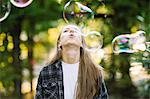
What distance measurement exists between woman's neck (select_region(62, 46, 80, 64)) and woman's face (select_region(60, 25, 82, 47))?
34 mm

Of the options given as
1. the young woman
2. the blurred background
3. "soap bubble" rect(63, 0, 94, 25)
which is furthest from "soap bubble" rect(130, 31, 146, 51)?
the young woman

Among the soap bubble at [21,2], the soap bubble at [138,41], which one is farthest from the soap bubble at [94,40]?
the soap bubble at [21,2]

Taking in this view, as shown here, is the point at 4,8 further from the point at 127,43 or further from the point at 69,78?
the point at 69,78

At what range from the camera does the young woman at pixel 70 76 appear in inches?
137

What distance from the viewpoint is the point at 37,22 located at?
7.39 m

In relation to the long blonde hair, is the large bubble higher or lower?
higher

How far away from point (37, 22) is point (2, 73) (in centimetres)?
82

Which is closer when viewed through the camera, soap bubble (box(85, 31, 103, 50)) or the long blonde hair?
the long blonde hair

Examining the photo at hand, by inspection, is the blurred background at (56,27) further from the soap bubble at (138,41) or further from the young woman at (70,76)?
the young woman at (70,76)

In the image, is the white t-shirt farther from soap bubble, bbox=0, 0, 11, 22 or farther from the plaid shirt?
soap bubble, bbox=0, 0, 11, 22

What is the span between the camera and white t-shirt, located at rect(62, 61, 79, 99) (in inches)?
137

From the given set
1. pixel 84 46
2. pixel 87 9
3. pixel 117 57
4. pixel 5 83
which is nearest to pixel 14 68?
pixel 5 83

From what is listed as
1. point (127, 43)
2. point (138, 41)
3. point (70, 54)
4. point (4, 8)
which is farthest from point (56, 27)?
point (70, 54)

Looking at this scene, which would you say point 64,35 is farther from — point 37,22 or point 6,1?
point 37,22
